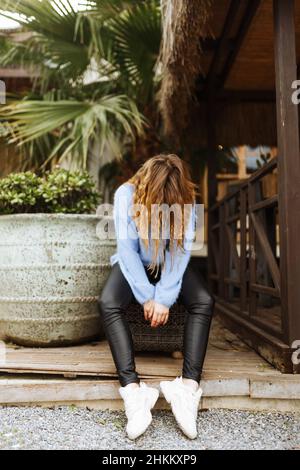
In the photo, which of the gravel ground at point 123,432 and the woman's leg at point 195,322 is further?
the woman's leg at point 195,322

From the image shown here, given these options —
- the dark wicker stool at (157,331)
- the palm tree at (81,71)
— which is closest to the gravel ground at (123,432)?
the dark wicker stool at (157,331)

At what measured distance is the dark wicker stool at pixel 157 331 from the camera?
6.09 feet

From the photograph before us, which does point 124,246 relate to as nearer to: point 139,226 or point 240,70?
point 139,226

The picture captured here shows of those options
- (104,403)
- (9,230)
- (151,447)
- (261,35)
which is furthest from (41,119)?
(151,447)

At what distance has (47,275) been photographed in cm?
201

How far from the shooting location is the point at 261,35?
9.07ft

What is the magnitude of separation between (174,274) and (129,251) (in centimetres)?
20

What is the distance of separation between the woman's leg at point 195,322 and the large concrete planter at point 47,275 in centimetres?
55

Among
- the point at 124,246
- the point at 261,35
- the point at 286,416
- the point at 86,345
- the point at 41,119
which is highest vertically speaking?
the point at 261,35

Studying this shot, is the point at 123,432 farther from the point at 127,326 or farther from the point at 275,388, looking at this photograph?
the point at 275,388

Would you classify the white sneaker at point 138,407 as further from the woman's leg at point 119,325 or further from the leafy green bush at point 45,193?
the leafy green bush at point 45,193

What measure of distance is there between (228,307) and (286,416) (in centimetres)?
141

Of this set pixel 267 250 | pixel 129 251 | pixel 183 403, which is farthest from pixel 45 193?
pixel 183 403

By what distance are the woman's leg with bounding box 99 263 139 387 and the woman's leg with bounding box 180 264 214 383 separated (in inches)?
7.9
